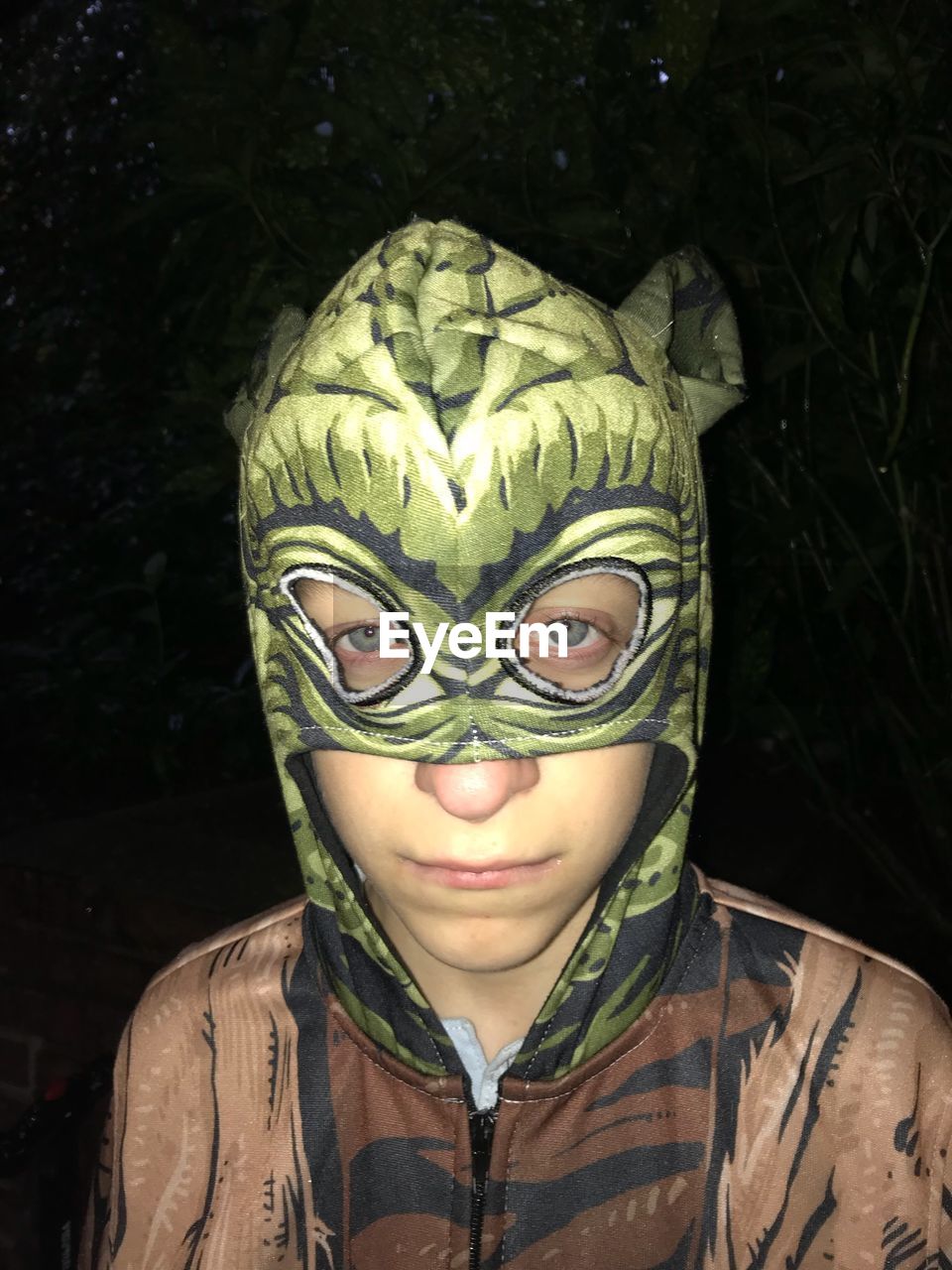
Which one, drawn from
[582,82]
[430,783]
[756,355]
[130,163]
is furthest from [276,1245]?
[130,163]

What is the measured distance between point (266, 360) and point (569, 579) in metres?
0.37

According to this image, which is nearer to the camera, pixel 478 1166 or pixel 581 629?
pixel 581 629

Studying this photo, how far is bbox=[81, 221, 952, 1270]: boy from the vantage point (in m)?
0.73

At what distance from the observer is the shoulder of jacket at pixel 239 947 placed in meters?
1.01

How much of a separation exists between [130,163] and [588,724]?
262 centimetres

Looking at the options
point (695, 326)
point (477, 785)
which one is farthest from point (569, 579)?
point (695, 326)

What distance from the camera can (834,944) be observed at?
0.91 m

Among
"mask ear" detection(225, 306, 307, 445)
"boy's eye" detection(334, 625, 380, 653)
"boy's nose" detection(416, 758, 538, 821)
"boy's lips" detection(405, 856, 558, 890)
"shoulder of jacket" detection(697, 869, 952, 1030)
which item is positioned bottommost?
"shoulder of jacket" detection(697, 869, 952, 1030)

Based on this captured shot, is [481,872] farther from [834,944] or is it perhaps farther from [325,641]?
[834,944]

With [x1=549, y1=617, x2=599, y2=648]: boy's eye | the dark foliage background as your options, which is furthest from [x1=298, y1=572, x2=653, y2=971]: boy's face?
the dark foliage background

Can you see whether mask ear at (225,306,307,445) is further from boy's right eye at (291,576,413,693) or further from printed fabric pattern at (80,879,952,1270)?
printed fabric pattern at (80,879,952,1270)

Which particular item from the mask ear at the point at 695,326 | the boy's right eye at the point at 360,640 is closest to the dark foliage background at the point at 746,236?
the mask ear at the point at 695,326

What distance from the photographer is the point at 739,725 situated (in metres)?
2.00

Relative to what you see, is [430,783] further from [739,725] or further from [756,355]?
[739,725]
